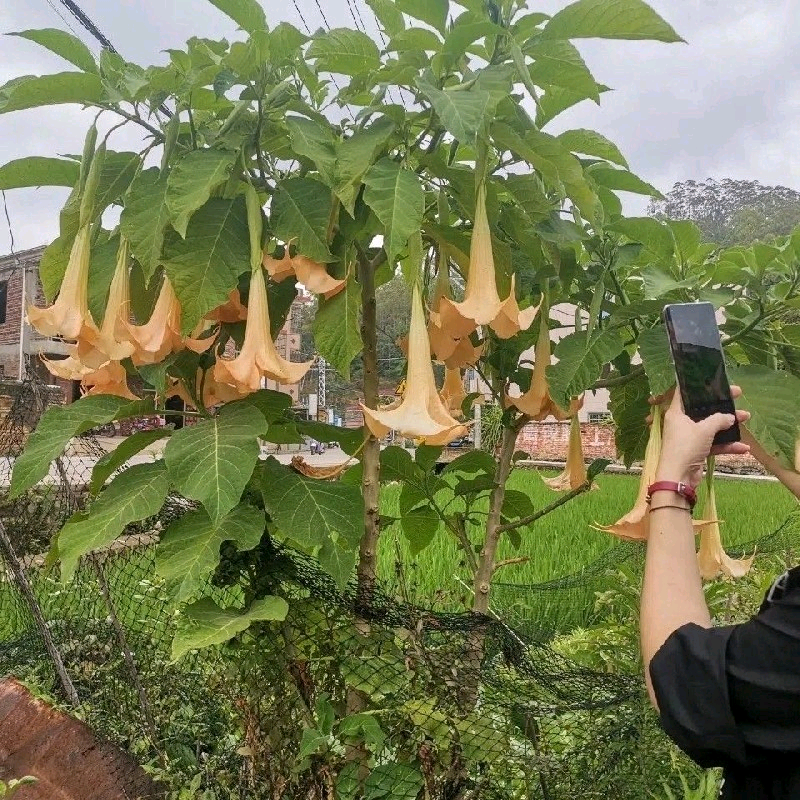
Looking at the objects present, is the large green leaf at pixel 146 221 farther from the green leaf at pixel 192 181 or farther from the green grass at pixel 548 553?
the green grass at pixel 548 553

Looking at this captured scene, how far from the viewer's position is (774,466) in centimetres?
137

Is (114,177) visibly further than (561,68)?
Yes

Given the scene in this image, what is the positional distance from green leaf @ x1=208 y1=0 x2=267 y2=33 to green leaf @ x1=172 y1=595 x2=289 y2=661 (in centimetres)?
96

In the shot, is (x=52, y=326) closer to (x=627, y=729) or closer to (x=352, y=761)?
(x=352, y=761)

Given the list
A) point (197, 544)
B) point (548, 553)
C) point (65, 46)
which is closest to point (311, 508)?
point (197, 544)

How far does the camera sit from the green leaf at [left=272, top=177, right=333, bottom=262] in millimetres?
1216

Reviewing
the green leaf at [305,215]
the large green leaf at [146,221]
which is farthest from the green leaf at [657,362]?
the large green leaf at [146,221]

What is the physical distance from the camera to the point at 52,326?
1.21 metres

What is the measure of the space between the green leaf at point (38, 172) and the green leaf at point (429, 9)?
26.0 inches

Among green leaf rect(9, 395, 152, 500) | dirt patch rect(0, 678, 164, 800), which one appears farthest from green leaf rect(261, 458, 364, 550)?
dirt patch rect(0, 678, 164, 800)

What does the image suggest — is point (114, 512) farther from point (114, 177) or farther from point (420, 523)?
point (420, 523)

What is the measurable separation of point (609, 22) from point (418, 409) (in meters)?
0.69

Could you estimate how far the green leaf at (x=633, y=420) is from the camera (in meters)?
1.72

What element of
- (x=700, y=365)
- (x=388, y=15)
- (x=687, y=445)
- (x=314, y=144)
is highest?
(x=388, y=15)
